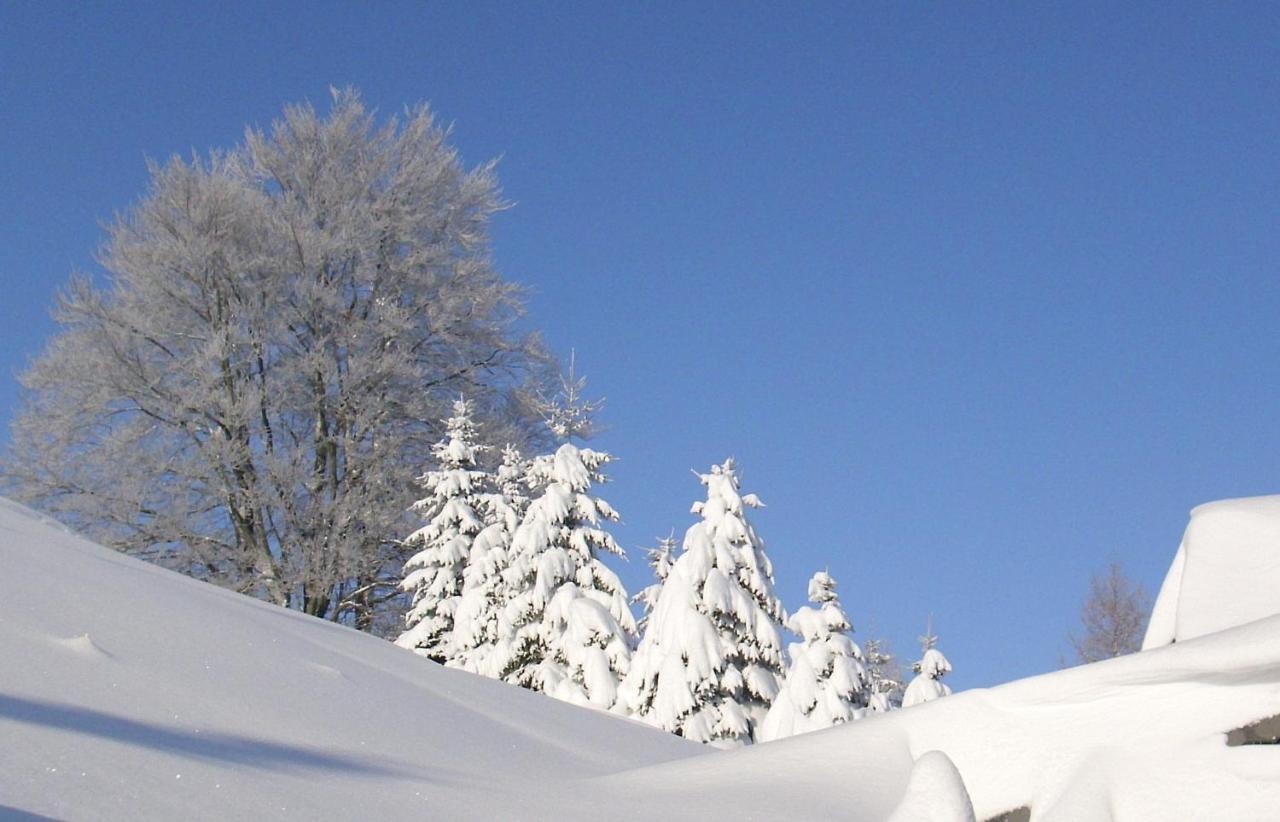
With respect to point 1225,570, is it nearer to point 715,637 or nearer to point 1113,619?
point 715,637

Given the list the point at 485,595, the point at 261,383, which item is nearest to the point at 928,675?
the point at 485,595

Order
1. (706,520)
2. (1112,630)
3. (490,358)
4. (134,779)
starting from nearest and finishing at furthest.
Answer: (134,779) < (706,520) < (490,358) < (1112,630)

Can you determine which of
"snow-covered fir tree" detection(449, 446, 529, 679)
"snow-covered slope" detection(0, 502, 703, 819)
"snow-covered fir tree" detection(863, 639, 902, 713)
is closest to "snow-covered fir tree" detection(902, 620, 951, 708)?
"snow-covered fir tree" detection(863, 639, 902, 713)

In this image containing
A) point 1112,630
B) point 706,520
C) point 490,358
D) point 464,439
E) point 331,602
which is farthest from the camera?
point 1112,630

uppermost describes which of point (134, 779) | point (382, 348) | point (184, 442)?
point (382, 348)

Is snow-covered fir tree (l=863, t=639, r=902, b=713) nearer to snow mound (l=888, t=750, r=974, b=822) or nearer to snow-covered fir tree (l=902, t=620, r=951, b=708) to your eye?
snow-covered fir tree (l=902, t=620, r=951, b=708)

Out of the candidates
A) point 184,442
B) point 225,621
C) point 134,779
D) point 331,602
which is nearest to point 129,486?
point 184,442

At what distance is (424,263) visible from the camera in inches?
820

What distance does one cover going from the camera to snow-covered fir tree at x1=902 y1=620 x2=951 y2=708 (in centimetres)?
1694

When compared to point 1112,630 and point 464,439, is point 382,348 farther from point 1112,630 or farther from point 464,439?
point 1112,630

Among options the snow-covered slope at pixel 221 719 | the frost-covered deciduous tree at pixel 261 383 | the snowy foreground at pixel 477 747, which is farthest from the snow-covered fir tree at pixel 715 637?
the snowy foreground at pixel 477 747

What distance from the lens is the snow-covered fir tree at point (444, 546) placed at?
1756cm

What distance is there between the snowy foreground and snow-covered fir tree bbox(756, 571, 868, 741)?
8977 mm

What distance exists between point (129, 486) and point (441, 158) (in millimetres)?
7958
